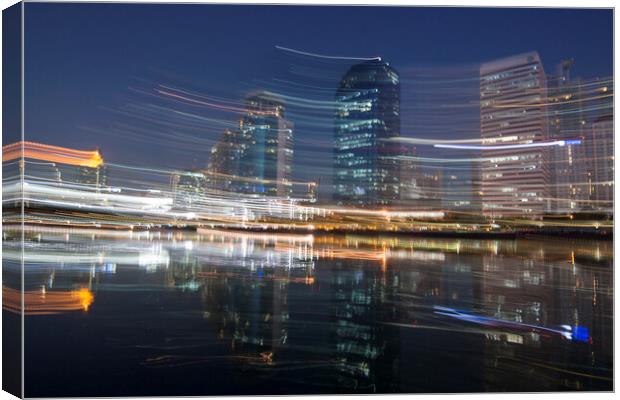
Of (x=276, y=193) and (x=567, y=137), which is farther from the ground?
(x=567, y=137)

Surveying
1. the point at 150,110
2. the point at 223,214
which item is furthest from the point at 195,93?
the point at 223,214

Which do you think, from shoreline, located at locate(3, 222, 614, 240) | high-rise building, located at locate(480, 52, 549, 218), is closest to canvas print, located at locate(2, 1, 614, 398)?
high-rise building, located at locate(480, 52, 549, 218)

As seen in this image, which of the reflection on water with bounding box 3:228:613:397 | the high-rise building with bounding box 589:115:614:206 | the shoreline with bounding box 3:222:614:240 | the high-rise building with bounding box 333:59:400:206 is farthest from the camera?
the shoreline with bounding box 3:222:614:240

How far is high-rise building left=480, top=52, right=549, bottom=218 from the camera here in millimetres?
8141

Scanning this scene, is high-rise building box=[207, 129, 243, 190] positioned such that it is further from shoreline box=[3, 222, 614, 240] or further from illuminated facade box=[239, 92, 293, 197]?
shoreline box=[3, 222, 614, 240]

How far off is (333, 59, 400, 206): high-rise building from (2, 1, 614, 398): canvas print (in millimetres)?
187

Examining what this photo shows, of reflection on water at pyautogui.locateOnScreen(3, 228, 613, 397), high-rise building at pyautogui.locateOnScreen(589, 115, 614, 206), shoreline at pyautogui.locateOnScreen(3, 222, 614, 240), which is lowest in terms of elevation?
reflection on water at pyautogui.locateOnScreen(3, 228, 613, 397)

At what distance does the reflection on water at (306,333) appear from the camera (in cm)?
233

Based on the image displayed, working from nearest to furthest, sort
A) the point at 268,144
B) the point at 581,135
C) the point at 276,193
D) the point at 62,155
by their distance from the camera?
1. the point at 581,135
2. the point at 62,155
3. the point at 268,144
4. the point at 276,193

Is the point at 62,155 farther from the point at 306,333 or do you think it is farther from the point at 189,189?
the point at 306,333

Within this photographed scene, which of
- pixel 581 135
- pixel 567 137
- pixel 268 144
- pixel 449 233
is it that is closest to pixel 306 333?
pixel 581 135

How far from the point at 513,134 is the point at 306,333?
7934mm

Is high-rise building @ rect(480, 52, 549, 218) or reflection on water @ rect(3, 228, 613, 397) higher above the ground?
high-rise building @ rect(480, 52, 549, 218)

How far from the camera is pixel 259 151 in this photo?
407 inches
